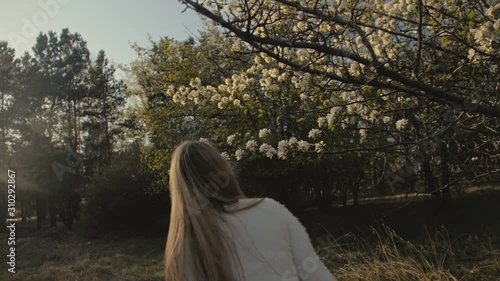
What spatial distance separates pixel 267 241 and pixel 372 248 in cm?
843

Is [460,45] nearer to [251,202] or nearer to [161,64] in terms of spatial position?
[251,202]

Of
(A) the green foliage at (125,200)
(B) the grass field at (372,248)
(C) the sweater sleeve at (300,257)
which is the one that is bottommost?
(B) the grass field at (372,248)

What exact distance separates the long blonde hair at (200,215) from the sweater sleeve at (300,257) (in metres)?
0.20

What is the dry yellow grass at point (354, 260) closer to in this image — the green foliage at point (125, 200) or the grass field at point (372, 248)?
the grass field at point (372, 248)

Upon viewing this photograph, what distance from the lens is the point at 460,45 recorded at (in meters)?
4.96

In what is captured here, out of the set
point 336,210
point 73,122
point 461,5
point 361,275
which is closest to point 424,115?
point 461,5

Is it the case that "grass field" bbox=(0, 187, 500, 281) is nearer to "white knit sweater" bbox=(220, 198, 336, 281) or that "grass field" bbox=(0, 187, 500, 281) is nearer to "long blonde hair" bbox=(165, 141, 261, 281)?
"white knit sweater" bbox=(220, 198, 336, 281)

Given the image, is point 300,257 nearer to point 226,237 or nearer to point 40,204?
point 226,237

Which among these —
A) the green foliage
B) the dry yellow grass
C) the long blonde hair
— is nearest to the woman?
the long blonde hair

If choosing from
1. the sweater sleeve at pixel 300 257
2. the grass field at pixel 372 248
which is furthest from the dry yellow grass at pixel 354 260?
the sweater sleeve at pixel 300 257

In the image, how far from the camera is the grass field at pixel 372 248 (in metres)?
5.92

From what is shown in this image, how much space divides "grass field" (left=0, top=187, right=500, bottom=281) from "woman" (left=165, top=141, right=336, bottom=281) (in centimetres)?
389

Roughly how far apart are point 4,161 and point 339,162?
2554 centimetres

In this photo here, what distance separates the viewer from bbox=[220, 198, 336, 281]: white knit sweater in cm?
188
